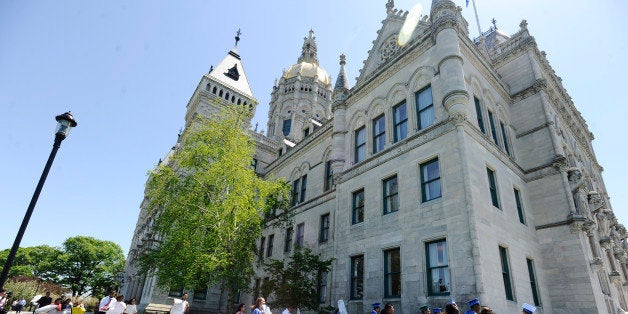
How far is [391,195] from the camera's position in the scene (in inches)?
674

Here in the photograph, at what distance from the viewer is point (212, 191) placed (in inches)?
770

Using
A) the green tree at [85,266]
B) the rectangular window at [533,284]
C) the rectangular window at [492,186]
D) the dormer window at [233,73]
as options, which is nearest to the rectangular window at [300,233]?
the rectangular window at [492,186]

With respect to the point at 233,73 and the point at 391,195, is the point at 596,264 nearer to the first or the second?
the point at 391,195

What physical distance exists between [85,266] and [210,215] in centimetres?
5932

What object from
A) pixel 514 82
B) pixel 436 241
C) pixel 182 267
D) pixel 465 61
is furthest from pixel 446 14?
pixel 182 267

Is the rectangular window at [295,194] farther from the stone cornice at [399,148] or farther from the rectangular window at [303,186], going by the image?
the stone cornice at [399,148]

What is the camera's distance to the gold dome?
2734 inches

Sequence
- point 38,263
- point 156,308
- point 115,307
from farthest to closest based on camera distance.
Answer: point 38,263 < point 156,308 < point 115,307

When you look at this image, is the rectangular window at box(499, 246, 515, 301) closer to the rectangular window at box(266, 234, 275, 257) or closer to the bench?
the rectangular window at box(266, 234, 275, 257)

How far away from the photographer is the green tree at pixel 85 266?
60.7 metres

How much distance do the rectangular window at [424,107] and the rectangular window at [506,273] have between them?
647cm

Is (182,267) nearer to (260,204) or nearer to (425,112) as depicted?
(260,204)

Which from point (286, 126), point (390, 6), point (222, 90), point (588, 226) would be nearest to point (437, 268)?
point (588, 226)

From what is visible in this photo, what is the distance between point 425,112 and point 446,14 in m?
5.49
